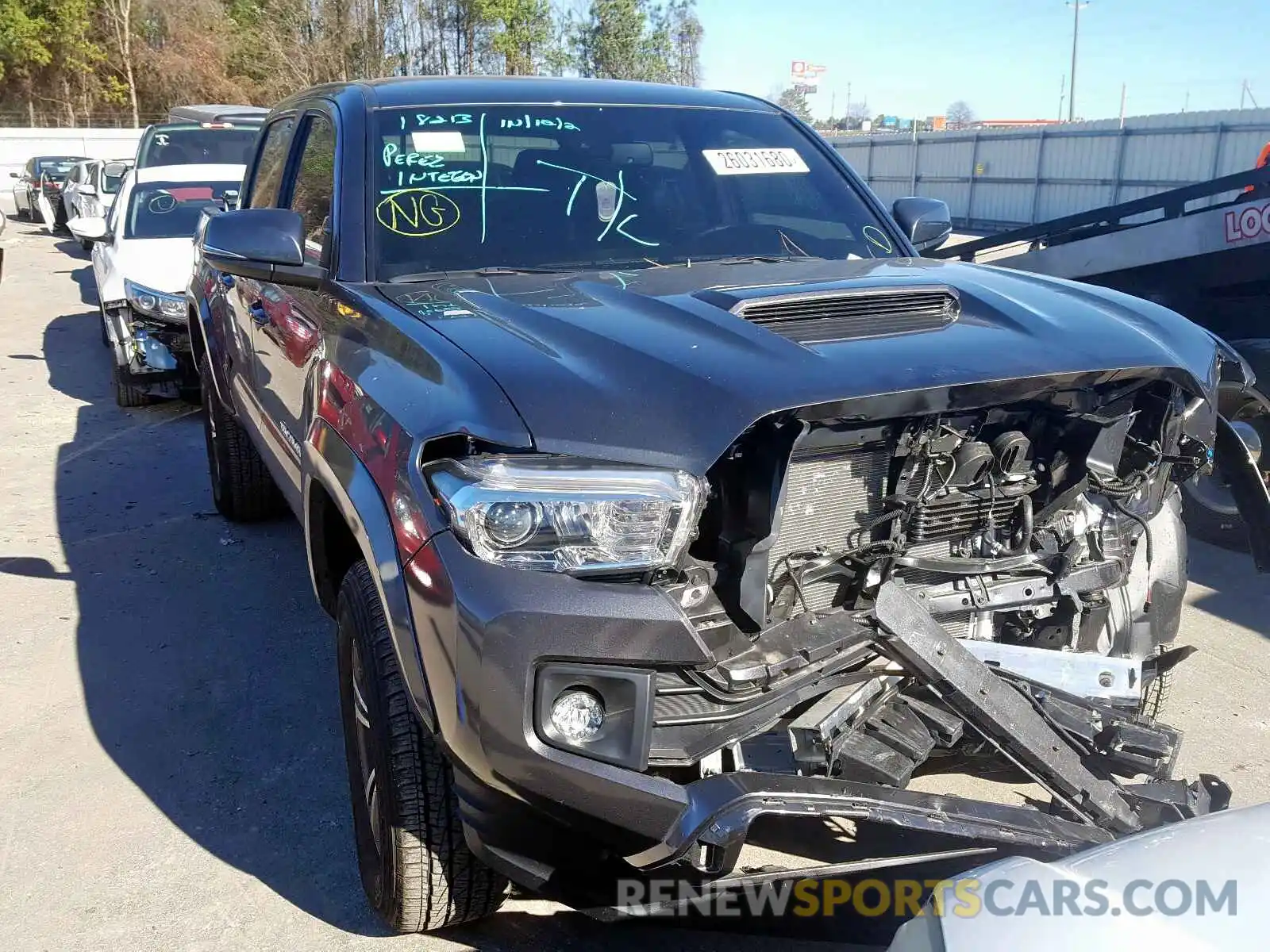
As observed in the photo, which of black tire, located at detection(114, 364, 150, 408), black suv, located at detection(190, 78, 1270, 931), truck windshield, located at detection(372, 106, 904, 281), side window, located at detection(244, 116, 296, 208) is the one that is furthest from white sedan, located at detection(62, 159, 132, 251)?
black suv, located at detection(190, 78, 1270, 931)

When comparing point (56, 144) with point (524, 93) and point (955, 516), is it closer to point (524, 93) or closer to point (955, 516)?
point (524, 93)

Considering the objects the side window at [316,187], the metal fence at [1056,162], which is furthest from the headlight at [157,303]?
the metal fence at [1056,162]

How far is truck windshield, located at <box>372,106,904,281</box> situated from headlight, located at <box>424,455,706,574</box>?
1.20m

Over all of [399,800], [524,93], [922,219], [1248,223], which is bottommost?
[399,800]

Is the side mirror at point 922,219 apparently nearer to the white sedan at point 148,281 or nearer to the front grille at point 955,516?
the front grille at point 955,516

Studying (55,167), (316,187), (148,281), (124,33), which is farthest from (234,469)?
(124,33)

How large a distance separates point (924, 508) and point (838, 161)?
1.89 meters

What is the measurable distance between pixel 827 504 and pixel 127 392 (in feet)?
22.8

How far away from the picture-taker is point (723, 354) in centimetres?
216

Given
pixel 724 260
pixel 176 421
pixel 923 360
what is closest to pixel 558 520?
pixel 923 360

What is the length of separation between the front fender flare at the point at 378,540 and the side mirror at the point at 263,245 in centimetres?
57

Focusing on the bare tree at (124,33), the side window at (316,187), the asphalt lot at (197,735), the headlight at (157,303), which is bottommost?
the asphalt lot at (197,735)

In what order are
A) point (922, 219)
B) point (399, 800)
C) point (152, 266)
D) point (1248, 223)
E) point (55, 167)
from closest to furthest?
point (399, 800)
point (922, 219)
point (1248, 223)
point (152, 266)
point (55, 167)

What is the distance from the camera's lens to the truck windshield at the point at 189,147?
995 cm
